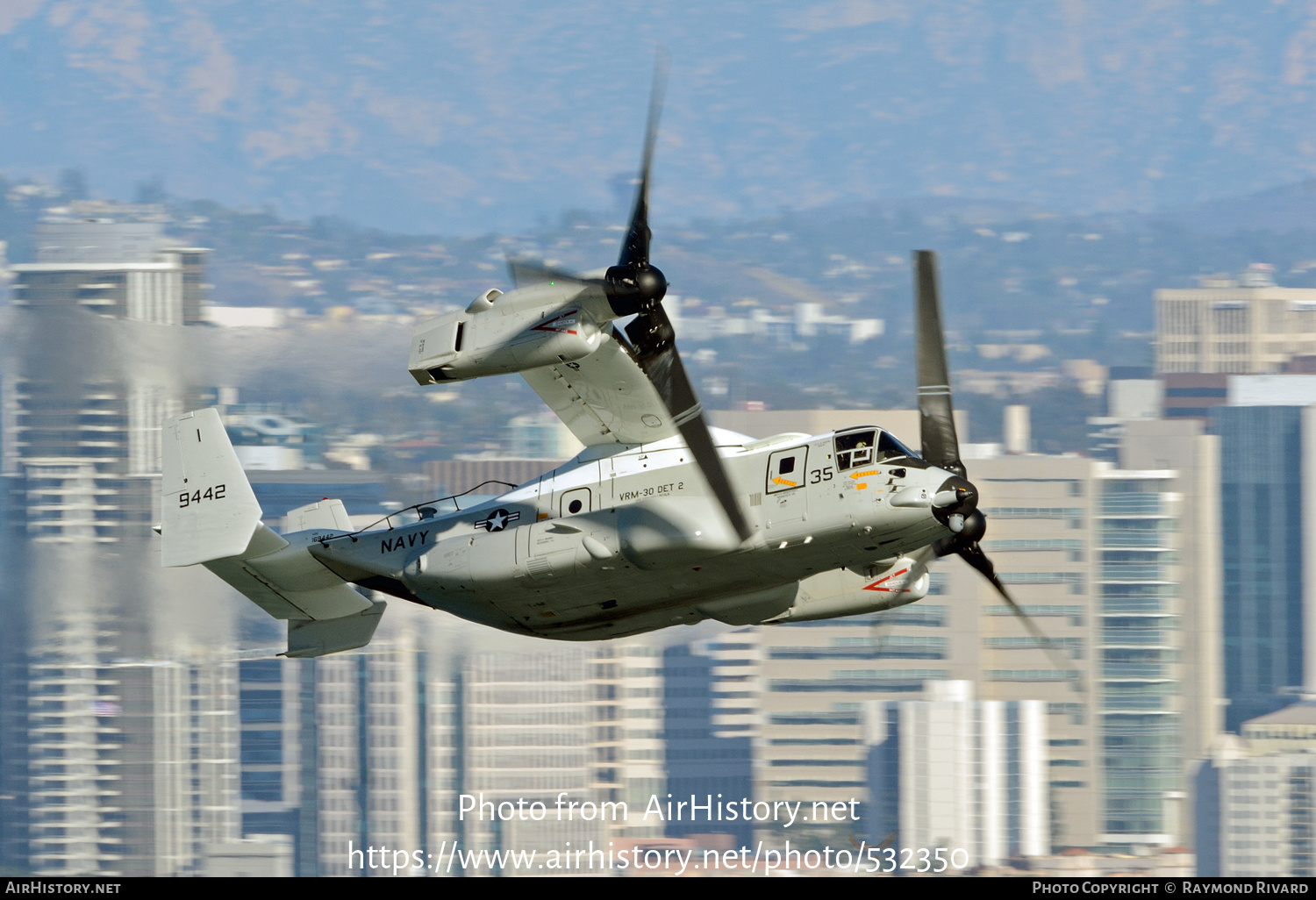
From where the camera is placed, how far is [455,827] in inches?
4230

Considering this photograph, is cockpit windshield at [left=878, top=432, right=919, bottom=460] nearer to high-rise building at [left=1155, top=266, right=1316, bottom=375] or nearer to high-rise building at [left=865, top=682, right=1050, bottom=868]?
high-rise building at [left=865, top=682, right=1050, bottom=868]

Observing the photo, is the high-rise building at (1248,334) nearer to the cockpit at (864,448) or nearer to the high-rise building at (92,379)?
the high-rise building at (92,379)

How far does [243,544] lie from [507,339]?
6396 millimetres

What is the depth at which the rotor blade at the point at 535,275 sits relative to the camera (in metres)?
23.1

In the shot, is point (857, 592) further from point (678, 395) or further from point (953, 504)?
point (678, 395)

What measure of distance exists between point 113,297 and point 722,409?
4454 cm

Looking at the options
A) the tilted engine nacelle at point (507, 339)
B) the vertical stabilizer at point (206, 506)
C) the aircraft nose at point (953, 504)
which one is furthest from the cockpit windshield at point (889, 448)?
the vertical stabilizer at point (206, 506)

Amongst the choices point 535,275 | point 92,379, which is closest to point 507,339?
point 535,275

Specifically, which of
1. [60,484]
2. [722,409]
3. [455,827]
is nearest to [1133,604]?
[722,409]

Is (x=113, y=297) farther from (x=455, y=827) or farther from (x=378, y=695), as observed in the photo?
(x=455, y=827)

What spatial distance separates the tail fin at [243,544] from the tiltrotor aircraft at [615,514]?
32 millimetres

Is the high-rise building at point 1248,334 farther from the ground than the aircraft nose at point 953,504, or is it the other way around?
the high-rise building at point 1248,334

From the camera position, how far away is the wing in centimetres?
2658
